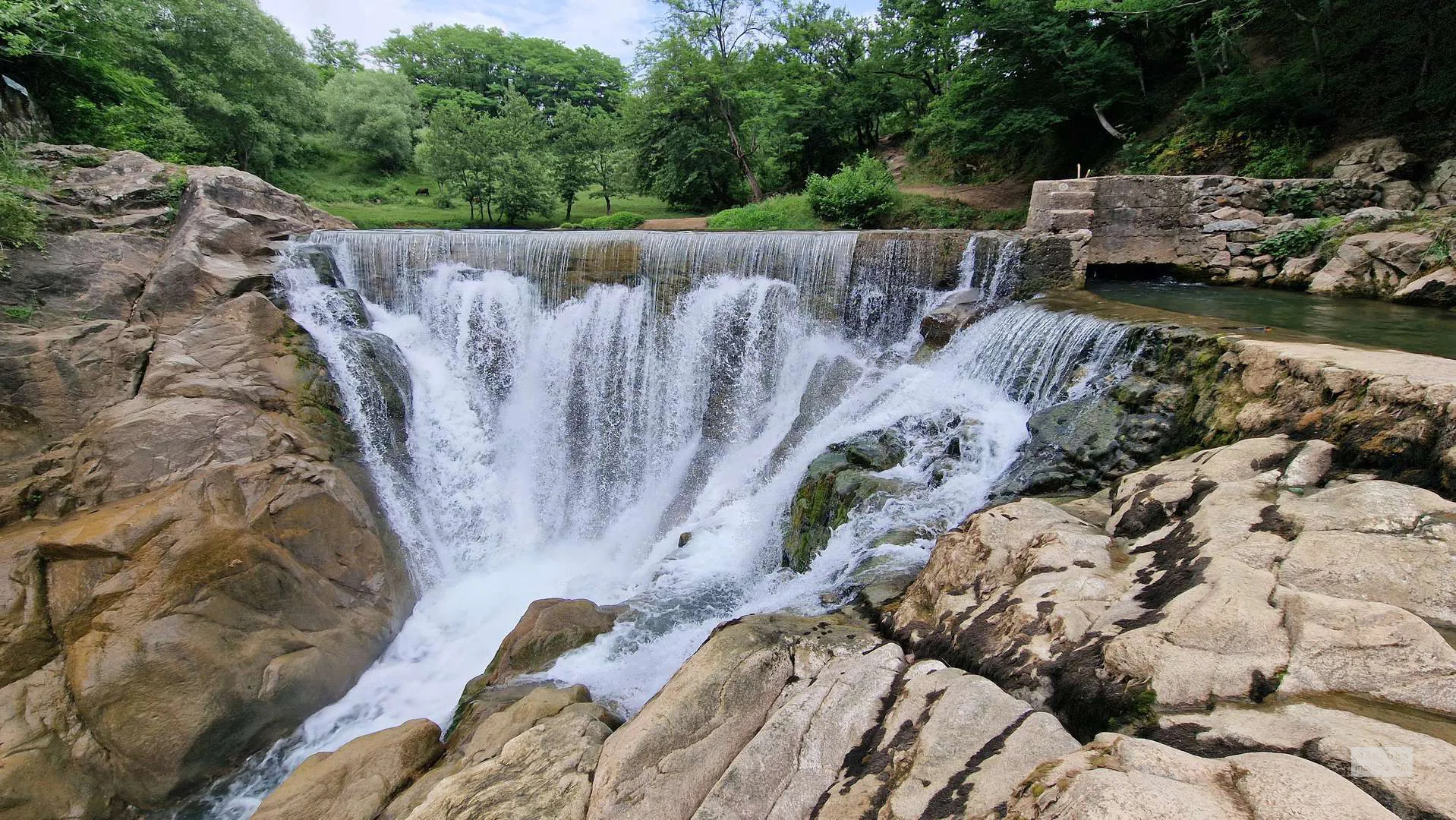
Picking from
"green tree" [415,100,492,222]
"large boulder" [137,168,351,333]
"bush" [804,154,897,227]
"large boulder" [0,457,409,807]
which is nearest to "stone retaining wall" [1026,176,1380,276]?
"bush" [804,154,897,227]

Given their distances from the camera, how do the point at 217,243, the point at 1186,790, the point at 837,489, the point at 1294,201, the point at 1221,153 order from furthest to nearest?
the point at 1221,153 < the point at 1294,201 < the point at 217,243 < the point at 837,489 < the point at 1186,790

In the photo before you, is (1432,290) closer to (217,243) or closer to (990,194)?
(990,194)

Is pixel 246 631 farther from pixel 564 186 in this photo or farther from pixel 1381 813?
pixel 564 186

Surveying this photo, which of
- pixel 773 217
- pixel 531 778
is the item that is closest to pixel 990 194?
pixel 773 217

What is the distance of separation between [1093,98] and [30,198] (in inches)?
813

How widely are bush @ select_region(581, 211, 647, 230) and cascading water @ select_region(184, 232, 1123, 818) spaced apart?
34.4 feet

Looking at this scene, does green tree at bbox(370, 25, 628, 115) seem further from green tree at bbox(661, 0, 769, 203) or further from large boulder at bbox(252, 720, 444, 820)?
large boulder at bbox(252, 720, 444, 820)

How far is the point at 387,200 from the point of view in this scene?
26.8m

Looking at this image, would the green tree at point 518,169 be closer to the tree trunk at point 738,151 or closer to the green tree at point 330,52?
the tree trunk at point 738,151

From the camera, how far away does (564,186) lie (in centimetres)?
2456

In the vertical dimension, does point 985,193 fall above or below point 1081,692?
above

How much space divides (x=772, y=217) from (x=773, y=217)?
3 cm

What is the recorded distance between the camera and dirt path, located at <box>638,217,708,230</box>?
792 inches

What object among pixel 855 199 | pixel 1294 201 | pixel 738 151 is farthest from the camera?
pixel 738 151
